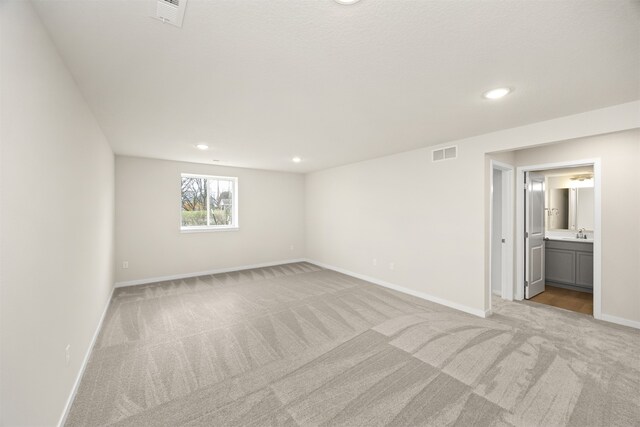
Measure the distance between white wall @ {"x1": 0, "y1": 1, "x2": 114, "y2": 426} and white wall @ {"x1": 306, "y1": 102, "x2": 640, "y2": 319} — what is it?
421 centimetres

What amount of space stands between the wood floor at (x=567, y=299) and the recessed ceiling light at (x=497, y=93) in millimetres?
3401

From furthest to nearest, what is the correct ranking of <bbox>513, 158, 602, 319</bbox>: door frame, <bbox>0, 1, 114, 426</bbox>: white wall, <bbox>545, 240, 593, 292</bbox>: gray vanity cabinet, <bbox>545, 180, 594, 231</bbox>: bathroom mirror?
<bbox>545, 180, 594, 231</bbox>: bathroom mirror, <bbox>545, 240, 593, 292</bbox>: gray vanity cabinet, <bbox>513, 158, 602, 319</bbox>: door frame, <bbox>0, 1, 114, 426</bbox>: white wall

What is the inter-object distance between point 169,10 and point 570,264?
6438 mm

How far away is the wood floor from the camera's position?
148 inches

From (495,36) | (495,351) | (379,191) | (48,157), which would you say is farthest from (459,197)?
(48,157)

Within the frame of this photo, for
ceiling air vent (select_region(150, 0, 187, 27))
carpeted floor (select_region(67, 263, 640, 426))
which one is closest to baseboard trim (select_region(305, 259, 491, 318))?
carpeted floor (select_region(67, 263, 640, 426))

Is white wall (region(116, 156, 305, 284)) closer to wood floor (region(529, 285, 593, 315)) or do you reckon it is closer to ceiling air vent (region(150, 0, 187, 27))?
ceiling air vent (region(150, 0, 187, 27))

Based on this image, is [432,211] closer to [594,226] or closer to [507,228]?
[507,228]

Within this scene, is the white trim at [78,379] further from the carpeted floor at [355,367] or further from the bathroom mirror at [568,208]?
the bathroom mirror at [568,208]

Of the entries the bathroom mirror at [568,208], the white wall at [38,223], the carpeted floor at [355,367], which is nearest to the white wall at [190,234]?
the carpeted floor at [355,367]

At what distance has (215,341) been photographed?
2.82 metres

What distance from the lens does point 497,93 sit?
2258mm

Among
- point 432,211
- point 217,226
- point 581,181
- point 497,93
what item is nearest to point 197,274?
point 217,226

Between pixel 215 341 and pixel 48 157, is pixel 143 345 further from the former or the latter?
pixel 48 157
